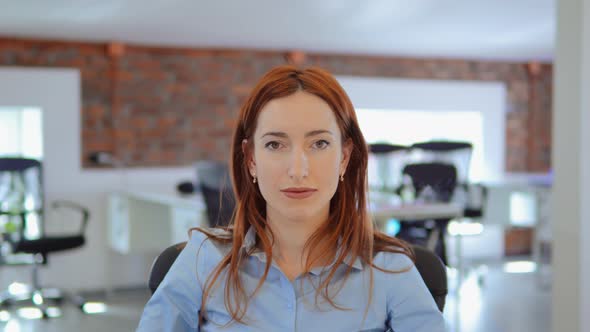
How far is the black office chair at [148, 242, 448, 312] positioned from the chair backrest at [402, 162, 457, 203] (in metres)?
3.60

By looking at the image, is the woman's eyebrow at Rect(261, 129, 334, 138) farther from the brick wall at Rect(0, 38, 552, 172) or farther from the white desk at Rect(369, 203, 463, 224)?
the brick wall at Rect(0, 38, 552, 172)

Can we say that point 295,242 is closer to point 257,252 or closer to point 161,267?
point 257,252

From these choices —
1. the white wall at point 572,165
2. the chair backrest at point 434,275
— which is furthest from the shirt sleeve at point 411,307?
the white wall at point 572,165

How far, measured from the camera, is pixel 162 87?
6.11 m

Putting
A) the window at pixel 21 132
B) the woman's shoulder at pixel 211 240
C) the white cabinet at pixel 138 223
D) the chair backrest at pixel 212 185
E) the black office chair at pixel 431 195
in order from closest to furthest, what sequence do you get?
the woman's shoulder at pixel 211 240
the chair backrest at pixel 212 185
the black office chair at pixel 431 195
the white cabinet at pixel 138 223
the window at pixel 21 132

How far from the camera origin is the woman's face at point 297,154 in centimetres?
145

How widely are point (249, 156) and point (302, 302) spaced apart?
0.31 metres

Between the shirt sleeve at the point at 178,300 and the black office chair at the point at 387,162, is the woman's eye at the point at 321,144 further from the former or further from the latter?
the black office chair at the point at 387,162

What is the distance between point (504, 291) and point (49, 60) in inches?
151

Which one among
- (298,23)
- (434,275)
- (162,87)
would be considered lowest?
(434,275)

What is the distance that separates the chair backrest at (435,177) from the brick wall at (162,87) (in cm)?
157

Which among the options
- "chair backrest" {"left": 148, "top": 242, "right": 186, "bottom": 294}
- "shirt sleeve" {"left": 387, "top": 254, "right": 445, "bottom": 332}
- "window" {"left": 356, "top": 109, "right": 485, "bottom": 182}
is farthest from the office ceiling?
"shirt sleeve" {"left": 387, "top": 254, "right": 445, "bottom": 332}

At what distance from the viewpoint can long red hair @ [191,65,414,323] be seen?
1.48 metres

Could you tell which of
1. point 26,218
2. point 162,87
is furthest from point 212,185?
point 162,87
